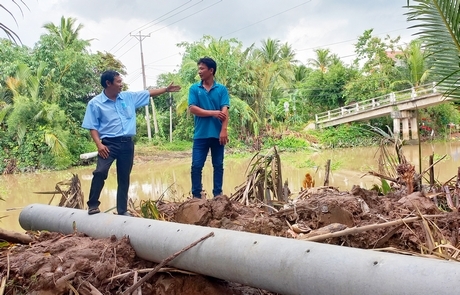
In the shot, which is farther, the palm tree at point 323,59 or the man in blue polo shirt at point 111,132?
the palm tree at point 323,59

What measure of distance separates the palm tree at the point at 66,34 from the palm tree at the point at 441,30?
22010 mm

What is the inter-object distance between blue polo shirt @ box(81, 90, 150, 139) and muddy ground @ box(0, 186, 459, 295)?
1049 millimetres

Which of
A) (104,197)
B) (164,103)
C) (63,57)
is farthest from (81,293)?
(164,103)

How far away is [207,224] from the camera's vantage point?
2.73 meters

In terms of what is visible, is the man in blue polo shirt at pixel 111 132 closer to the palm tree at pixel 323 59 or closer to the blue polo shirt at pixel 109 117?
the blue polo shirt at pixel 109 117

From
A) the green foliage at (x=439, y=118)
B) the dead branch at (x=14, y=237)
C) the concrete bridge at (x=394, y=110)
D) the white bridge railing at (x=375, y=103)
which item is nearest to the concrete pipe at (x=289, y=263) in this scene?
the dead branch at (x=14, y=237)

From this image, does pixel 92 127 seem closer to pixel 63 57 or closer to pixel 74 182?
pixel 74 182

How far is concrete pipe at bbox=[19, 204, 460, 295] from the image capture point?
148 cm

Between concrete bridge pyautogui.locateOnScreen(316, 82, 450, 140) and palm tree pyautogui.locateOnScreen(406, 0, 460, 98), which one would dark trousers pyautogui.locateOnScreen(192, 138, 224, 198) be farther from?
concrete bridge pyautogui.locateOnScreen(316, 82, 450, 140)

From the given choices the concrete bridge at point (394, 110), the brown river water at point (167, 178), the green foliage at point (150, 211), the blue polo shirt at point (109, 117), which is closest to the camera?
the green foliage at point (150, 211)

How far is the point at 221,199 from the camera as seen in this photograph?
113 inches

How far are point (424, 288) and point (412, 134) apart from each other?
87.8 feet

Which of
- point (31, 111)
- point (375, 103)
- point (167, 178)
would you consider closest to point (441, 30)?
point (167, 178)

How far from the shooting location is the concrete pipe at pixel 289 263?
4.86ft
